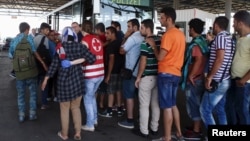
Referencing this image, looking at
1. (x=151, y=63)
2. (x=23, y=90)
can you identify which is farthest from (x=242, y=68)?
(x=23, y=90)

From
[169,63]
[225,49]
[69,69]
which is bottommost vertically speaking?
[69,69]

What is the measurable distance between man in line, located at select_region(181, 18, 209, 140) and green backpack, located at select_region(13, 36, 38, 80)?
2809mm

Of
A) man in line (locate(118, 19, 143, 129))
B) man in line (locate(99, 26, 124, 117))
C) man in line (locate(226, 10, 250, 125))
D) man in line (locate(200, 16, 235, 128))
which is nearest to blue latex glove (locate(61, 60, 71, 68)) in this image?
man in line (locate(118, 19, 143, 129))

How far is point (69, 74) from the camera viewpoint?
14.7 ft

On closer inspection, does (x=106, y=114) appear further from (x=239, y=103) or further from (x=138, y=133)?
(x=239, y=103)

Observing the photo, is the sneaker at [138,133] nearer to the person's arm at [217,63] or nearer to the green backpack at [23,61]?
the person's arm at [217,63]

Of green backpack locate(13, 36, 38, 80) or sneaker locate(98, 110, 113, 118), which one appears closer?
green backpack locate(13, 36, 38, 80)

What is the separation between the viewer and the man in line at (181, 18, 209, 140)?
4519 millimetres

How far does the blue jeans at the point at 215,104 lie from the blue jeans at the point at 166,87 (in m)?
0.48

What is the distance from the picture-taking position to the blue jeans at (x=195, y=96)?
4668 millimetres

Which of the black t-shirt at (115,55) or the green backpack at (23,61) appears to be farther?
the black t-shirt at (115,55)

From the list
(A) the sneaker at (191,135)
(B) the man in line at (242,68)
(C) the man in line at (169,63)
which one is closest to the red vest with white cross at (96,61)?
(C) the man in line at (169,63)

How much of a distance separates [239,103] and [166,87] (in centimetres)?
111

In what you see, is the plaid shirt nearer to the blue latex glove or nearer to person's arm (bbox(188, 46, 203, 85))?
the blue latex glove
